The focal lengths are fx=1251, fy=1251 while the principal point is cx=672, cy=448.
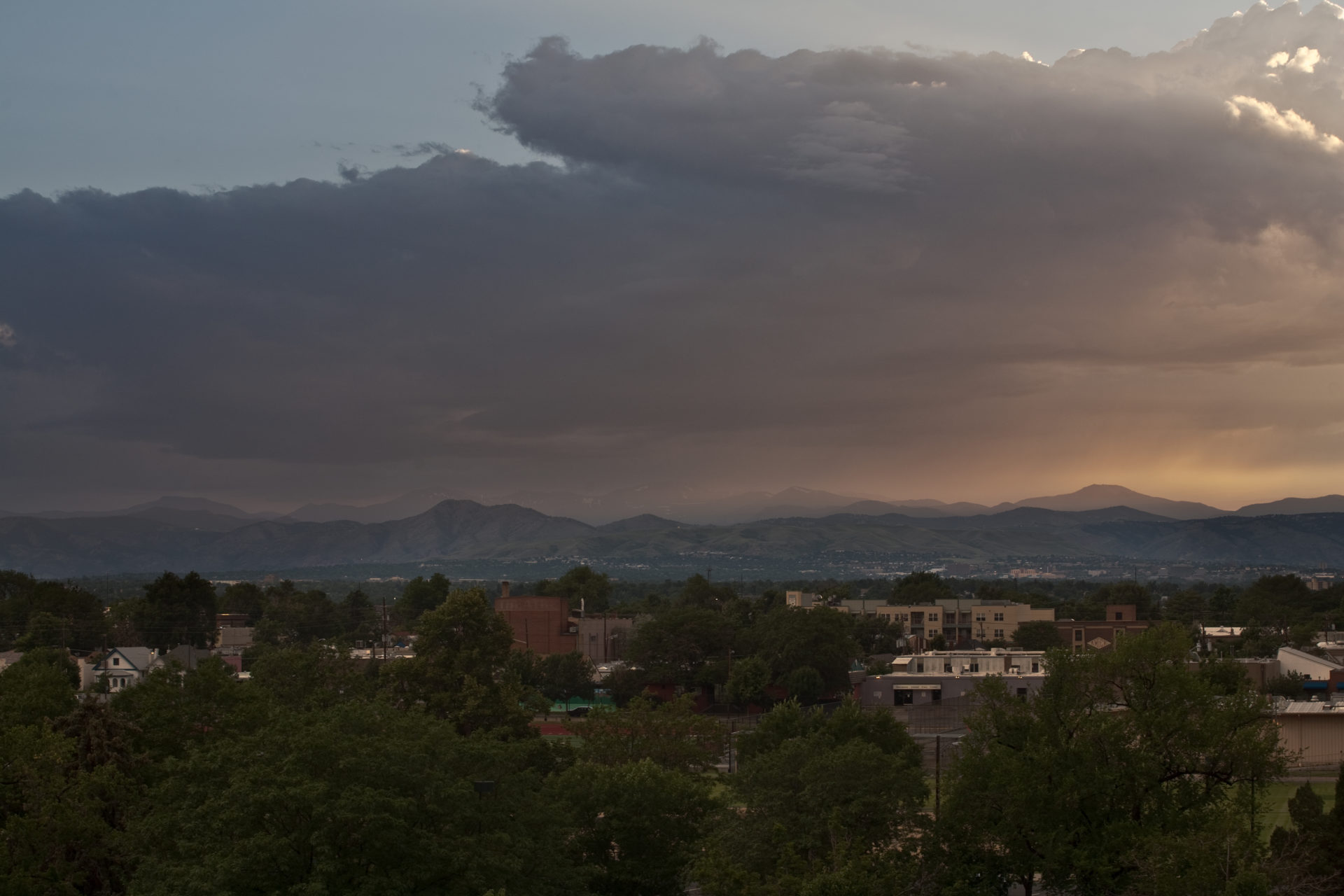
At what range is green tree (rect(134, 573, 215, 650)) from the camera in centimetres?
13938

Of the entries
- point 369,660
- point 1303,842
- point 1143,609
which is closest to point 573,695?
point 369,660

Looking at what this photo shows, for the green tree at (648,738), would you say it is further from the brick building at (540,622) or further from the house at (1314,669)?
the brick building at (540,622)

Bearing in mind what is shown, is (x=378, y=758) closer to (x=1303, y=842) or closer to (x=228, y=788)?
(x=228, y=788)

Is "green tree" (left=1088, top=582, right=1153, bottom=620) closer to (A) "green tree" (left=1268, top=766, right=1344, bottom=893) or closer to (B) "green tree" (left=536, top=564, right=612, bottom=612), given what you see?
(B) "green tree" (left=536, top=564, right=612, bottom=612)

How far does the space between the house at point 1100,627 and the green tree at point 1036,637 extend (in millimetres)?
1395

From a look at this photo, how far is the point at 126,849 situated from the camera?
1362 inches

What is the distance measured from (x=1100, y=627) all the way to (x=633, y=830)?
350ft

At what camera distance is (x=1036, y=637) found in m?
129

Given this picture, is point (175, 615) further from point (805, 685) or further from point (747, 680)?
point (805, 685)

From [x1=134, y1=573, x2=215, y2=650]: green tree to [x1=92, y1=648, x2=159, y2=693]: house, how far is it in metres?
30.9

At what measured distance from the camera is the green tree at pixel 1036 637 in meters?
128

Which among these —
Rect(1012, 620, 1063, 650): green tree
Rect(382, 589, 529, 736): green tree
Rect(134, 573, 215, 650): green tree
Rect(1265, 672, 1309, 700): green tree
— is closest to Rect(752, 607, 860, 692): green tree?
Rect(1012, 620, 1063, 650): green tree

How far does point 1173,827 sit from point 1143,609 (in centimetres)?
13803

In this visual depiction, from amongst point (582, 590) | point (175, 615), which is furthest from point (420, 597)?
point (175, 615)
